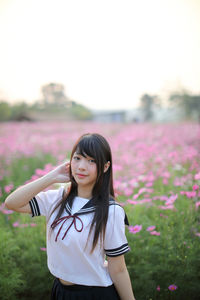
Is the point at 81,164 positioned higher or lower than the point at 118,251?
higher

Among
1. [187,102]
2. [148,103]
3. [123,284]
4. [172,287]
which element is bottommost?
[172,287]

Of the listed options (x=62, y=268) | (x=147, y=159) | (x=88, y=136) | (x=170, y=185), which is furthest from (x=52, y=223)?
(x=147, y=159)

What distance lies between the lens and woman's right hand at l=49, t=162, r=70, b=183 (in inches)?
56.2

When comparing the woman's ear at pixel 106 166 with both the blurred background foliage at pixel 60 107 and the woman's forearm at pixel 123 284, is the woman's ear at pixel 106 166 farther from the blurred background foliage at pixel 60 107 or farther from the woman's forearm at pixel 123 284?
the blurred background foliage at pixel 60 107

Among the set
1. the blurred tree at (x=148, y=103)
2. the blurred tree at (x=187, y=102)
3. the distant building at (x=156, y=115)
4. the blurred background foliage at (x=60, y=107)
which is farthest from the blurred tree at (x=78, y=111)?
the blurred tree at (x=148, y=103)

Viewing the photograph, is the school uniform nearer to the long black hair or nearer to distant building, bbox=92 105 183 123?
the long black hair

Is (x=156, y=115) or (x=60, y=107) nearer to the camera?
(x=60, y=107)

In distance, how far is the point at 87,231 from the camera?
1.28 metres

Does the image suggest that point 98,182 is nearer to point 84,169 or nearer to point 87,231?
point 84,169

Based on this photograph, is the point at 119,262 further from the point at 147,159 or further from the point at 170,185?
the point at 147,159

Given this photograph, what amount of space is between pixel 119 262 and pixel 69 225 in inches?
12.3

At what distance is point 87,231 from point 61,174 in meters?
0.36

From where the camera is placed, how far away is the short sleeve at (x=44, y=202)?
4.64 ft

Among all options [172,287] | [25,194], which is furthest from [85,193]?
[172,287]
